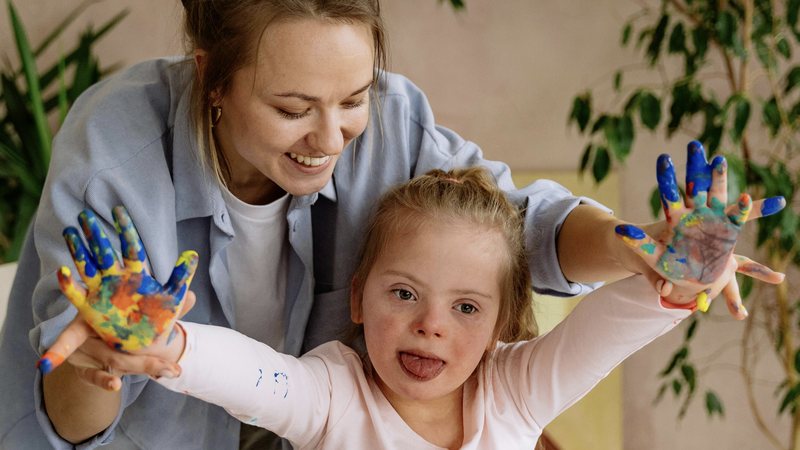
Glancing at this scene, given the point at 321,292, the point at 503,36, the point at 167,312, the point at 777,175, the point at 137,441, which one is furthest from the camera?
the point at 503,36

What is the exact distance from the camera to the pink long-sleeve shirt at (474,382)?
113 centimetres

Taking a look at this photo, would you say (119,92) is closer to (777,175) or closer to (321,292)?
(321,292)

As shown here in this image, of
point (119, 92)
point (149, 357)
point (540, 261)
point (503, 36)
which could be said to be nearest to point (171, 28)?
point (503, 36)

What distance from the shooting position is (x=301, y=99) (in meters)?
1.18

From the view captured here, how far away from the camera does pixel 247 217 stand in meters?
1.39

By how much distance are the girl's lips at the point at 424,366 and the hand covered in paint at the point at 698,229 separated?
0.33 metres

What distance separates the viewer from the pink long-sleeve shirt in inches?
44.5

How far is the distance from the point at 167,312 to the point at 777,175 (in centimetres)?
170

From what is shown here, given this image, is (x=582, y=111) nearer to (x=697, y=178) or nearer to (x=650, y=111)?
(x=650, y=111)

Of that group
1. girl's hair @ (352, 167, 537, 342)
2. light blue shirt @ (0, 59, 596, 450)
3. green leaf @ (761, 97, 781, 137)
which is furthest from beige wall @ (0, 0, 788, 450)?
girl's hair @ (352, 167, 537, 342)

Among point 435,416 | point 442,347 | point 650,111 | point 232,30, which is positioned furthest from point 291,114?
point 650,111

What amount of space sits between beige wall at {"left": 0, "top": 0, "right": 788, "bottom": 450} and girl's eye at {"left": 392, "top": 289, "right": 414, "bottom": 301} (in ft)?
5.26

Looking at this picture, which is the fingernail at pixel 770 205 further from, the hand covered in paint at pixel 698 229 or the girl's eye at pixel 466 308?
the girl's eye at pixel 466 308

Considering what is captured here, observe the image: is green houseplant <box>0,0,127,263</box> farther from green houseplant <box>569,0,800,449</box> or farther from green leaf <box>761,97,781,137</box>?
green leaf <box>761,97,781,137</box>
